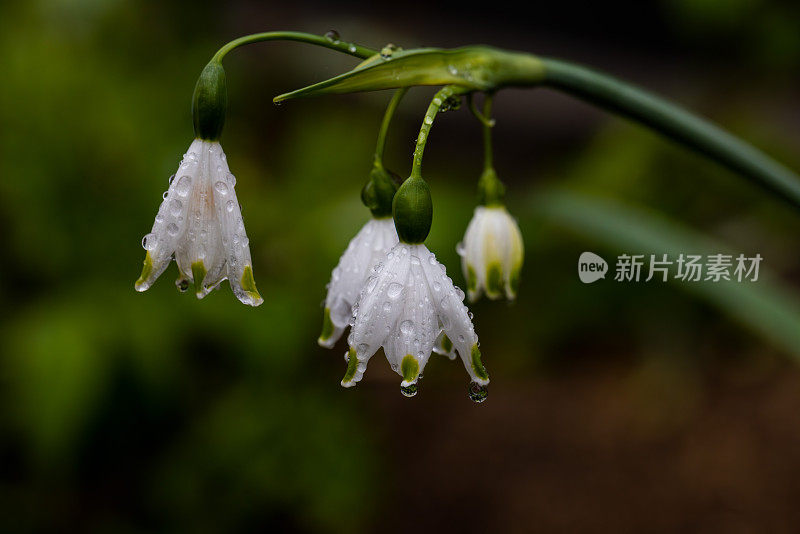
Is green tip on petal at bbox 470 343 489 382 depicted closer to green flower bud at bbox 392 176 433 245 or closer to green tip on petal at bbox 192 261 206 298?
green flower bud at bbox 392 176 433 245

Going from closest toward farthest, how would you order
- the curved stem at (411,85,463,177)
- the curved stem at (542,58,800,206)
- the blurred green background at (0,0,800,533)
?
the curved stem at (411,85,463,177) → the curved stem at (542,58,800,206) → the blurred green background at (0,0,800,533)

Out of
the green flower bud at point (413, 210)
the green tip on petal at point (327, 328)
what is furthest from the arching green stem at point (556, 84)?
the green tip on petal at point (327, 328)

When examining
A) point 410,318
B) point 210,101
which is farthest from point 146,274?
point 410,318

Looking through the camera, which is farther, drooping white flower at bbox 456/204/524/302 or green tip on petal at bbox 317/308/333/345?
drooping white flower at bbox 456/204/524/302

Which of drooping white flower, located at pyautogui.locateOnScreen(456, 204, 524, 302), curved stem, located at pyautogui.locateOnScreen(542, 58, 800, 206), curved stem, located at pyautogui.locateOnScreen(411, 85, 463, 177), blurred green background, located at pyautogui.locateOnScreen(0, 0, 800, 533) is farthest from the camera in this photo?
blurred green background, located at pyautogui.locateOnScreen(0, 0, 800, 533)

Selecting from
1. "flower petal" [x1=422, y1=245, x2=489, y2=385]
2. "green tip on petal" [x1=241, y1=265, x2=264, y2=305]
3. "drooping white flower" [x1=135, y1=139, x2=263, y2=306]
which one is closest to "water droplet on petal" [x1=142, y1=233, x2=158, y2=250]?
"drooping white flower" [x1=135, y1=139, x2=263, y2=306]

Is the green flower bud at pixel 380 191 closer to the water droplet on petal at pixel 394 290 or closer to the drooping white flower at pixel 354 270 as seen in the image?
the drooping white flower at pixel 354 270

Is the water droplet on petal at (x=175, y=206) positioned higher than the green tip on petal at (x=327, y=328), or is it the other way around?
the water droplet on petal at (x=175, y=206)
